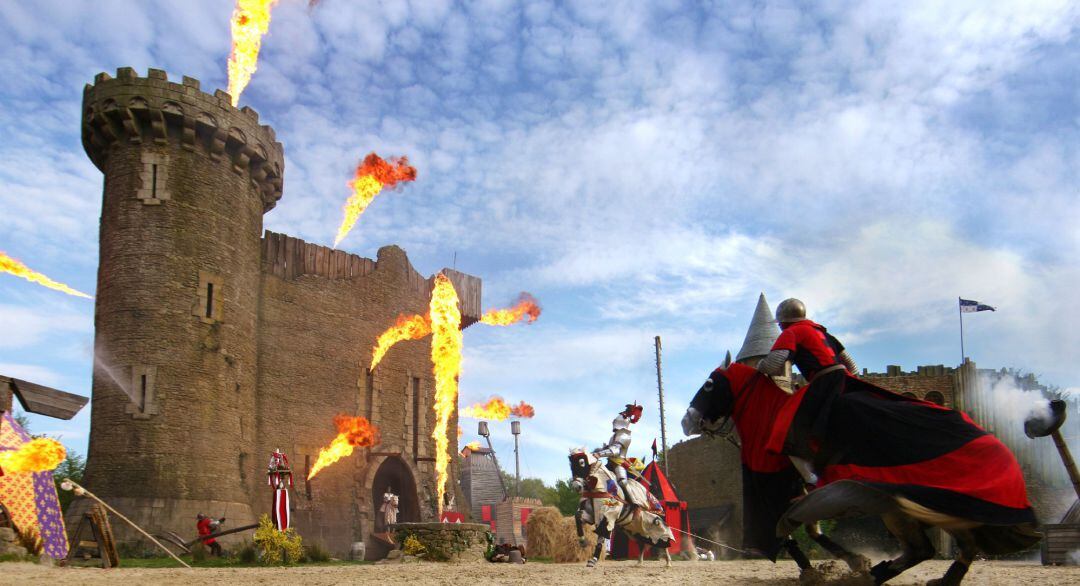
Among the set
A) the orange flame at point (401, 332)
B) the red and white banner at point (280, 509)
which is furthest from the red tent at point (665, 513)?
the red and white banner at point (280, 509)

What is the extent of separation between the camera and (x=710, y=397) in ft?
22.6

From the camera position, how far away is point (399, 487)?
1093 inches

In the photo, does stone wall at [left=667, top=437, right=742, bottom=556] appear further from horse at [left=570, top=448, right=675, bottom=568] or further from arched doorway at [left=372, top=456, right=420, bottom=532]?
horse at [left=570, top=448, right=675, bottom=568]

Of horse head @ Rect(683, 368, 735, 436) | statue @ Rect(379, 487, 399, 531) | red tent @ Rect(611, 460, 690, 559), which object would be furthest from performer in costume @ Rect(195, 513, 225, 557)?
horse head @ Rect(683, 368, 735, 436)

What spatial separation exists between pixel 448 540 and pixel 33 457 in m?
7.18

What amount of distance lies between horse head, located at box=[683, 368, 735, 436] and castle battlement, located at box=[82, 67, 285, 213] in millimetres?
17930

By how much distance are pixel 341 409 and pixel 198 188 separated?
7.70 meters

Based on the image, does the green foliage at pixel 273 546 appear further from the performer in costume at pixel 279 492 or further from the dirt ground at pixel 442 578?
the dirt ground at pixel 442 578

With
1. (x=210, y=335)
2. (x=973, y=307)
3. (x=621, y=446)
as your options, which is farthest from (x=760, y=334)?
(x=210, y=335)

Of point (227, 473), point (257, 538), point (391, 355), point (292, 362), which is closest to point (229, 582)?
point (257, 538)

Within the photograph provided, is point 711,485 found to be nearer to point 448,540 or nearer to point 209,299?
point 448,540

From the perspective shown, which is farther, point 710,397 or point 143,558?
point 143,558

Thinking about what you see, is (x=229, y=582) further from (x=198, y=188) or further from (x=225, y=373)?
(x=198, y=188)

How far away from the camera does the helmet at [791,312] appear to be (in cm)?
711
